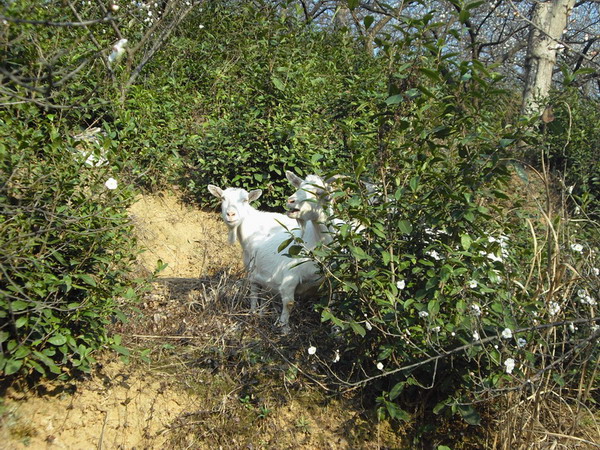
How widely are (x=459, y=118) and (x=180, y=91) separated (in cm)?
623

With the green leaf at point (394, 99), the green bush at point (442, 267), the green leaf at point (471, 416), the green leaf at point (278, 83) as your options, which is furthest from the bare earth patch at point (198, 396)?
the green leaf at point (278, 83)

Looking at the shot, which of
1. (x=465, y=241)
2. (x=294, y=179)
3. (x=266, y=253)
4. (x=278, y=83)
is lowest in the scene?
(x=266, y=253)

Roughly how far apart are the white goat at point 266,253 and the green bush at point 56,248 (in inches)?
57.7

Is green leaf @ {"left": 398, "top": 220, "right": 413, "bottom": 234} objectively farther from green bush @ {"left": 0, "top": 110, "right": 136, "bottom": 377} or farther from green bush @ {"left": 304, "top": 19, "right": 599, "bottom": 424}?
green bush @ {"left": 0, "top": 110, "right": 136, "bottom": 377}

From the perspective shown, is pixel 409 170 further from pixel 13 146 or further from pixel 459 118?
pixel 13 146

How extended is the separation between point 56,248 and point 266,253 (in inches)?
95.1

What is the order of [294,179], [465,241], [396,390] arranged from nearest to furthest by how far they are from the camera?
1. [465,241]
2. [396,390]
3. [294,179]

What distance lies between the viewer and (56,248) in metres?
4.16

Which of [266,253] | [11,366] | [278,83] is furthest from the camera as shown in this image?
[278,83]

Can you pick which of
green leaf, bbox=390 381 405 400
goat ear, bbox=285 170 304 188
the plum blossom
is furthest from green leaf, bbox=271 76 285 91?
the plum blossom

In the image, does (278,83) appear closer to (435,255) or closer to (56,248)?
(435,255)

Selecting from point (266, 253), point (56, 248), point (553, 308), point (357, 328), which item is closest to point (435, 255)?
point (357, 328)

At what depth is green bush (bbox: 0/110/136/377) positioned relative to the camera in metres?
3.95

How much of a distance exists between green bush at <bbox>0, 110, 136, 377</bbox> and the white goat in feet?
4.81
